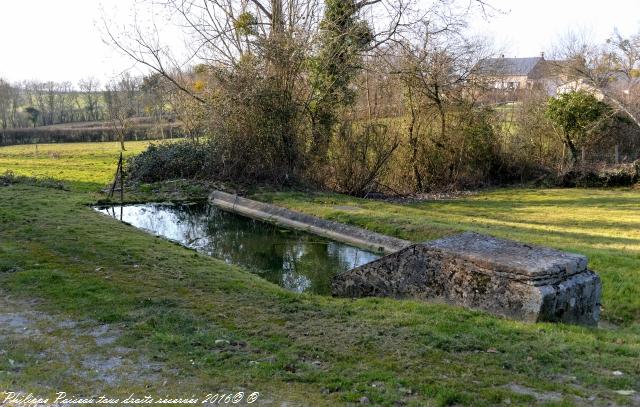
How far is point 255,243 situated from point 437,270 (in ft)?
20.3

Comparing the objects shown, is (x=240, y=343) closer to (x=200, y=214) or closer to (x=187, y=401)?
(x=187, y=401)

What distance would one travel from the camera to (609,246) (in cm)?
1038

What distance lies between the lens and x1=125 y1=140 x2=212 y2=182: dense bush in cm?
1977

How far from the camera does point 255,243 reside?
39.8ft

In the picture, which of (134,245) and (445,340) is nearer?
(445,340)

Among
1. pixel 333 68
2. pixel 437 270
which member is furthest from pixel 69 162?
pixel 437 270

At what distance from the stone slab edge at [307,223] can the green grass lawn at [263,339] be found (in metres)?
3.17

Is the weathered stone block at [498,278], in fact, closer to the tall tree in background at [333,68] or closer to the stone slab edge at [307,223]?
the stone slab edge at [307,223]

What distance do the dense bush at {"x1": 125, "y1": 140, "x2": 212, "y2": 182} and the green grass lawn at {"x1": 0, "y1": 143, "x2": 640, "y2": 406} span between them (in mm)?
10108

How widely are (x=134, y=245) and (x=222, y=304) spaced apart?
12.8ft

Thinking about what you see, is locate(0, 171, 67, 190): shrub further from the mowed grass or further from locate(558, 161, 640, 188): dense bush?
locate(558, 161, 640, 188): dense bush

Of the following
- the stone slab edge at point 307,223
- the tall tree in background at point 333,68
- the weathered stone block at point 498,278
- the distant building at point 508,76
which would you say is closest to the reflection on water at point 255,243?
the stone slab edge at point 307,223

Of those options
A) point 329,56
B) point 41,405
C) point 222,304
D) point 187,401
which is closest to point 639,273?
point 222,304

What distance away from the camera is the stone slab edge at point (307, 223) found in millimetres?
11116
